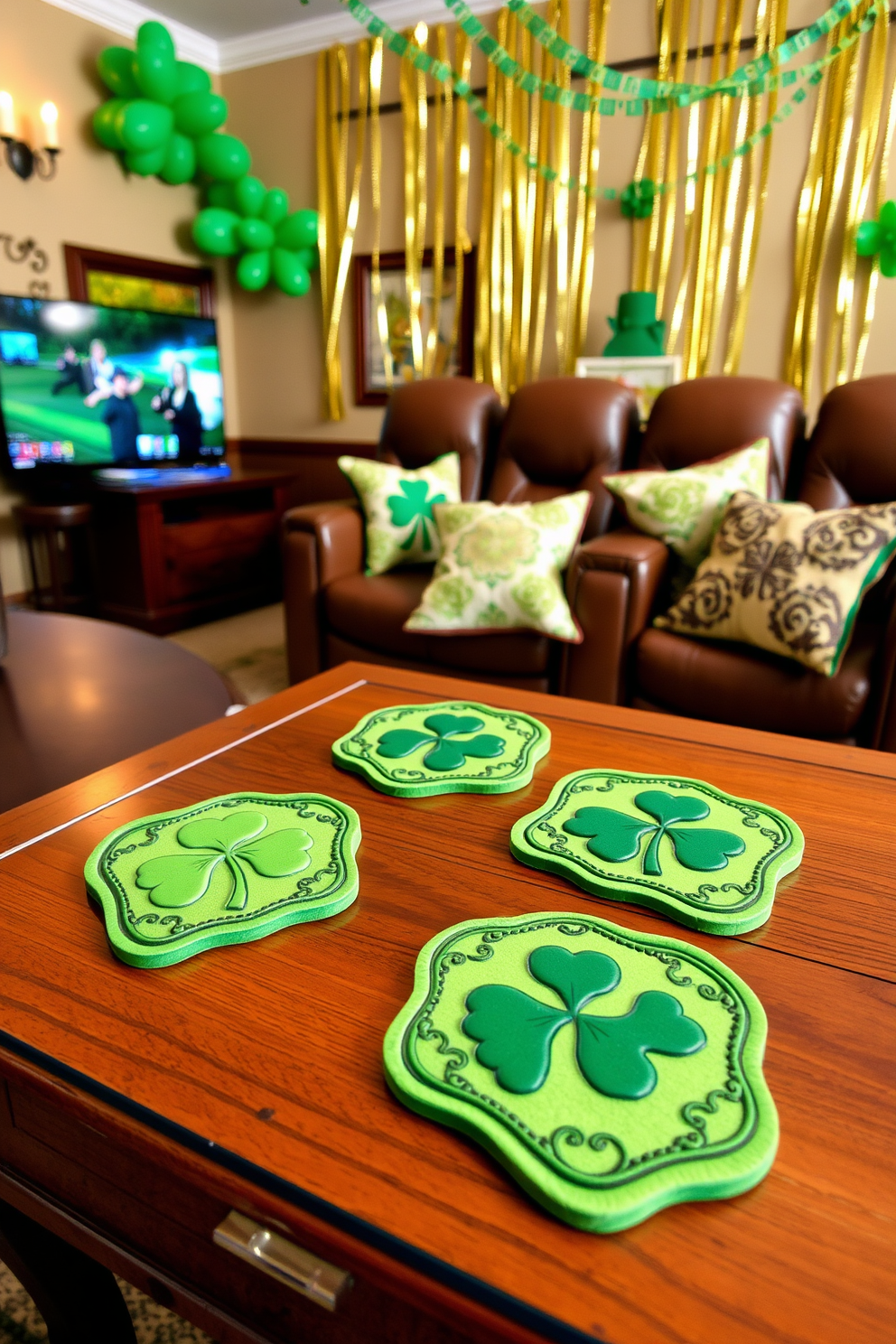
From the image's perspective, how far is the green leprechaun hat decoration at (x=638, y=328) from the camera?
3.34 meters

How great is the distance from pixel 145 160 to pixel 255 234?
21.7 inches

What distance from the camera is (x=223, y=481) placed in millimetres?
3791

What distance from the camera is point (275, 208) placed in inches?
159

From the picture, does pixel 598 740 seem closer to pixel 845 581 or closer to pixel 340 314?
pixel 845 581

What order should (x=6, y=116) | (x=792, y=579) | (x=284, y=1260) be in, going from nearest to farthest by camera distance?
(x=284, y=1260) < (x=792, y=579) < (x=6, y=116)

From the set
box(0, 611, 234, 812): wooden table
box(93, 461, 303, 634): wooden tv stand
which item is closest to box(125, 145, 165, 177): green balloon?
box(93, 461, 303, 634): wooden tv stand

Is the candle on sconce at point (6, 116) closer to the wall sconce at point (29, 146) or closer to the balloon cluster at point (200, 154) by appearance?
the wall sconce at point (29, 146)

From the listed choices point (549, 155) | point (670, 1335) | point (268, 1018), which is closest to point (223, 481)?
point (549, 155)

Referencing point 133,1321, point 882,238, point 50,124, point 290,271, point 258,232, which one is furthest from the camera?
point 290,271

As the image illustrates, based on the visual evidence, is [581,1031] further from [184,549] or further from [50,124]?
[50,124]

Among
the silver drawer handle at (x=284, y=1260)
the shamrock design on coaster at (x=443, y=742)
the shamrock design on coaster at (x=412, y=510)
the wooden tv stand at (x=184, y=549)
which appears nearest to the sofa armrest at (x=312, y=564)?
the shamrock design on coaster at (x=412, y=510)

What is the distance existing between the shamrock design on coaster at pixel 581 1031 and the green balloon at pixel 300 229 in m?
4.26

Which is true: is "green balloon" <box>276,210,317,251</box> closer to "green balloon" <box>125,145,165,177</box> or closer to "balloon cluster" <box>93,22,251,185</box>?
"balloon cluster" <box>93,22,251,185</box>

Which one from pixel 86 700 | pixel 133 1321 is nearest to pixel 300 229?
pixel 86 700
